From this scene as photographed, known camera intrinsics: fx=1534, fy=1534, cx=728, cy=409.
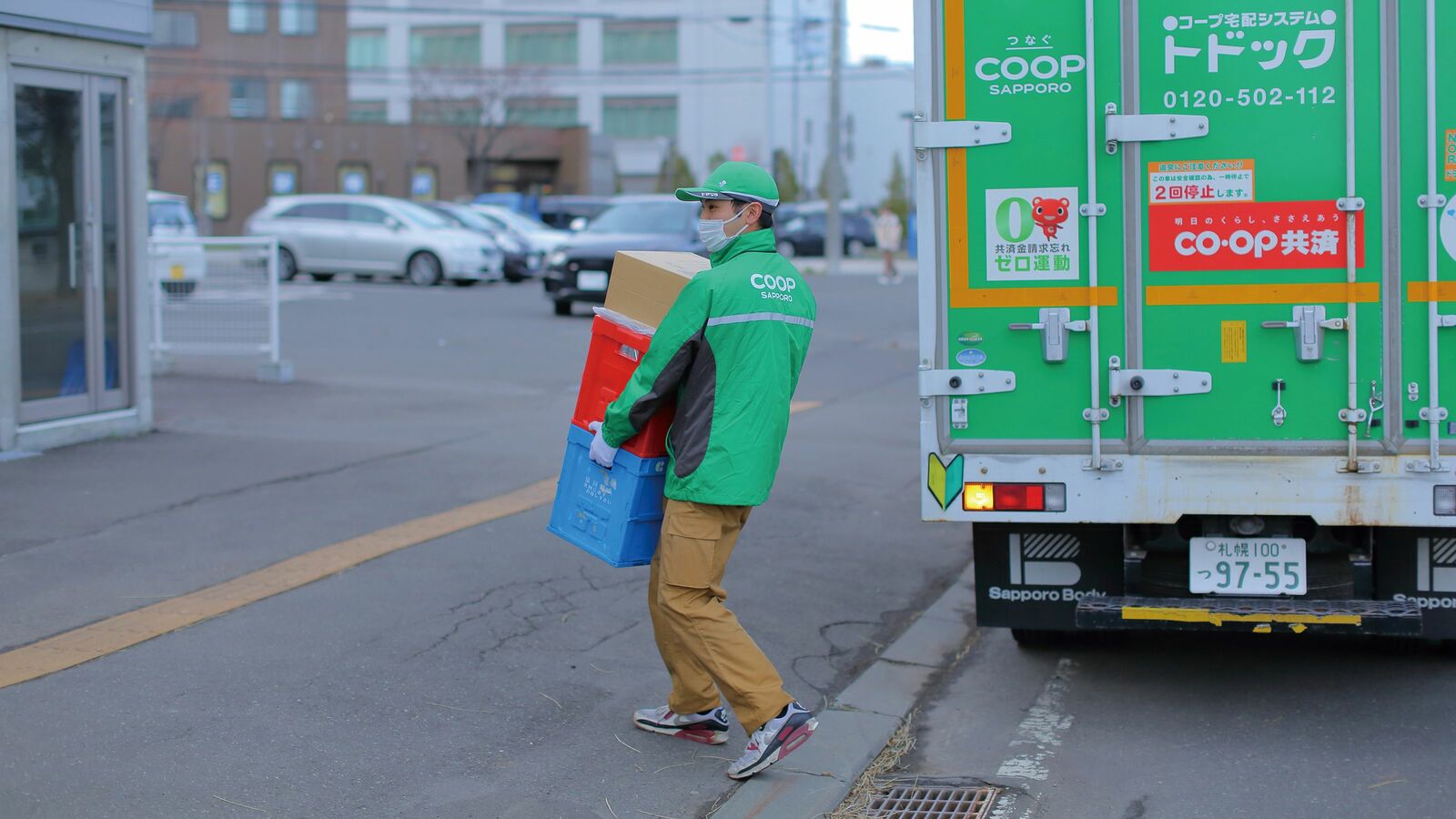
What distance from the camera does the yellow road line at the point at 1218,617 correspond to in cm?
513

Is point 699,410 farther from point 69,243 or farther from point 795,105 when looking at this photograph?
point 795,105

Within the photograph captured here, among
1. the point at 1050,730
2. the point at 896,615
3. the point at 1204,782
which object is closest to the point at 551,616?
the point at 896,615

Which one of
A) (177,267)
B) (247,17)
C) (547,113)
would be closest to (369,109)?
(547,113)

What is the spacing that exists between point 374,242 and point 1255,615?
80.0 feet

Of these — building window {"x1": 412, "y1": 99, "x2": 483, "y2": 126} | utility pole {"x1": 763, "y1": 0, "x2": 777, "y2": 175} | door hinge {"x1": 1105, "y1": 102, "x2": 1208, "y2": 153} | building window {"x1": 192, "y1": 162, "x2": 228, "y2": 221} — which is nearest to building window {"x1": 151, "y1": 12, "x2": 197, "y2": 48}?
building window {"x1": 192, "y1": 162, "x2": 228, "y2": 221}

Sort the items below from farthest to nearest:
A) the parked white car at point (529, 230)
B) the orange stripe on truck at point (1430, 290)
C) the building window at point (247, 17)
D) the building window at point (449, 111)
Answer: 1. the building window at point (449, 111)
2. the building window at point (247, 17)
3. the parked white car at point (529, 230)
4. the orange stripe on truck at point (1430, 290)

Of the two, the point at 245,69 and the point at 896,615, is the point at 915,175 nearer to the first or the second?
the point at 896,615

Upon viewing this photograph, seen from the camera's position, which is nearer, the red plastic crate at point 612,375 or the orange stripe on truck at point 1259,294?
the red plastic crate at point 612,375

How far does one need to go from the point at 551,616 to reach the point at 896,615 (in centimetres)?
162

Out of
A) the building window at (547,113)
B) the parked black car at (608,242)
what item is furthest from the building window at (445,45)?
the parked black car at (608,242)

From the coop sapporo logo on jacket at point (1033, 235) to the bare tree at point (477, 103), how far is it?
189 ft

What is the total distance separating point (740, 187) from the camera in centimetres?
475

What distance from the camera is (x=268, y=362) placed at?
45.7ft

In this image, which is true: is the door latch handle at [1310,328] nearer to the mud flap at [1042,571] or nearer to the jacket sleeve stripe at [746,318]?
the mud flap at [1042,571]
